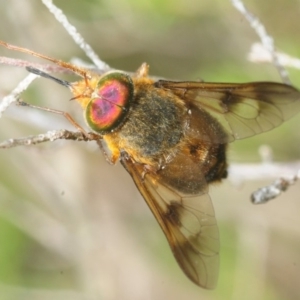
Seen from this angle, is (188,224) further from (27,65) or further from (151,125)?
(27,65)

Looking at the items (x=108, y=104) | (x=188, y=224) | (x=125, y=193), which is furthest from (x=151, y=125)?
(x=125, y=193)

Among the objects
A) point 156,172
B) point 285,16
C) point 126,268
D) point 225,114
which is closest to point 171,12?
point 285,16

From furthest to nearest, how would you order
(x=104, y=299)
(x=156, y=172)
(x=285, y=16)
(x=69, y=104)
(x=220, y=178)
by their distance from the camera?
(x=104, y=299) → (x=285, y=16) → (x=69, y=104) → (x=220, y=178) → (x=156, y=172)

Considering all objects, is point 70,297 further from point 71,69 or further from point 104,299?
point 71,69

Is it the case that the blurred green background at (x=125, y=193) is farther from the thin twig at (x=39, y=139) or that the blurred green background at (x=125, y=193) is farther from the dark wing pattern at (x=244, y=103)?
the thin twig at (x=39, y=139)

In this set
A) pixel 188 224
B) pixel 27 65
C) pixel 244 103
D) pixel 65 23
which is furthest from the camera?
pixel 244 103

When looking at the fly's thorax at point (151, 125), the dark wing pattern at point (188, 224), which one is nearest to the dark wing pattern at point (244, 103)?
the fly's thorax at point (151, 125)
